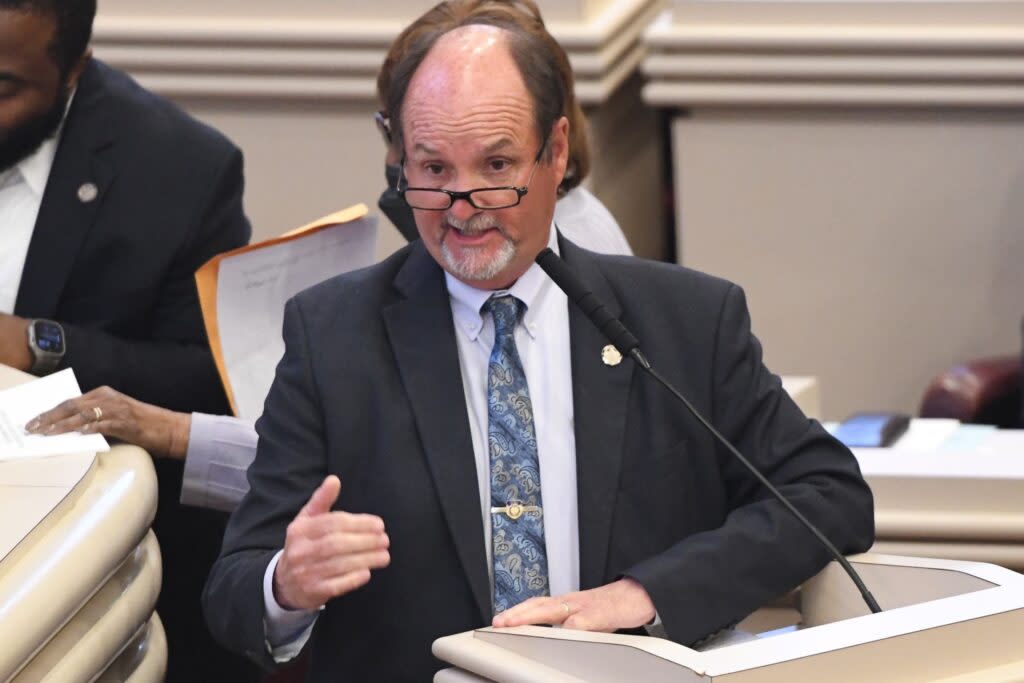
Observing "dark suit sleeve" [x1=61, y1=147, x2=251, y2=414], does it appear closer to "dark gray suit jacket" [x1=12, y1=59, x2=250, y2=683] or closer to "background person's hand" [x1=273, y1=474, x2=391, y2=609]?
"dark gray suit jacket" [x1=12, y1=59, x2=250, y2=683]

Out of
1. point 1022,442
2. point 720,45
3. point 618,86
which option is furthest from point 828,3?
point 1022,442

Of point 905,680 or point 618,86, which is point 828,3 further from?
point 905,680

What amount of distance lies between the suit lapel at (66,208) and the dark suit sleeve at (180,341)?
0.09 meters

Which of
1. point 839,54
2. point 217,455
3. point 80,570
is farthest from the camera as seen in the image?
point 839,54

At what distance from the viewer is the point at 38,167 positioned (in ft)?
8.96

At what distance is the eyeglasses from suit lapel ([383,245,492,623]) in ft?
0.44

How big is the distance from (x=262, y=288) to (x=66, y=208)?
401 mm

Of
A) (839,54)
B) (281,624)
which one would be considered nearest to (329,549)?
(281,624)

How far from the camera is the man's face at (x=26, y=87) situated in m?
2.55

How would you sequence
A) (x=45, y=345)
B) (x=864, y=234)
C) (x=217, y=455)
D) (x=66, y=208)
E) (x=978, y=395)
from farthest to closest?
(x=864, y=234)
(x=978, y=395)
(x=66, y=208)
(x=45, y=345)
(x=217, y=455)

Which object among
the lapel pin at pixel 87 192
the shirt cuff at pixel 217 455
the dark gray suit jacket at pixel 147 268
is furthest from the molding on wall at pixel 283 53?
the shirt cuff at pixel 217 455

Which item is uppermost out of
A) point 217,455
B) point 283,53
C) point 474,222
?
point 474,222

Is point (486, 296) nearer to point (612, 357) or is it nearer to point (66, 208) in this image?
point (612, 357)

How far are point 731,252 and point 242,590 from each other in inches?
90.2
